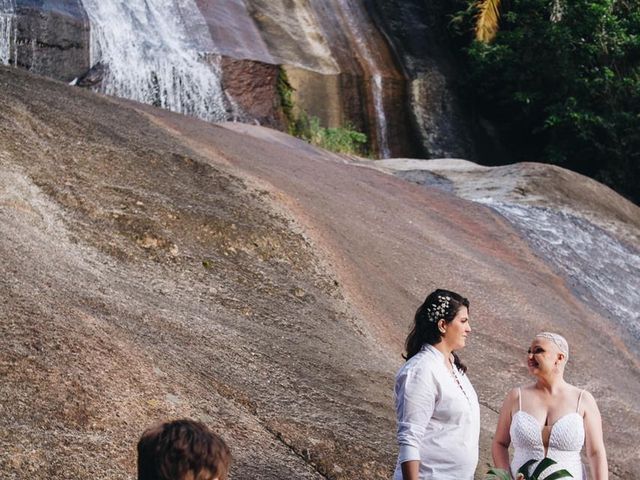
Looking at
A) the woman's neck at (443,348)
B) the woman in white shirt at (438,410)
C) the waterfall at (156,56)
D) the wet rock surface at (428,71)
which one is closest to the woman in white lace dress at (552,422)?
the woman in white shirt at (438,410)

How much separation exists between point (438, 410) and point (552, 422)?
2.23 ft

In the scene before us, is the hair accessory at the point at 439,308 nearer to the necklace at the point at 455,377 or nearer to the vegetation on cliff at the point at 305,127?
the necklace at the point at 455,377

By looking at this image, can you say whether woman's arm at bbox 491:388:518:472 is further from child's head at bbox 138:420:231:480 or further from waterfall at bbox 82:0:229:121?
waterfall at bbox 82:0:229:121

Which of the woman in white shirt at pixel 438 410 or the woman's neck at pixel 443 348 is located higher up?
the woman's neck at pixel 443 348

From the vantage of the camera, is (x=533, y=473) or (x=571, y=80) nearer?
(x=533, y=473)

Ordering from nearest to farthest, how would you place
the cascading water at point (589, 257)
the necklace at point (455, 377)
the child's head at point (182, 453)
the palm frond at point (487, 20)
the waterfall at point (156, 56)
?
the child's head at point (182, 453) → the necklace at point (455, 377) → the cascading water at point (589, 257) → the waterfall at point (156, 56) → the palm frond at point (487, 20)

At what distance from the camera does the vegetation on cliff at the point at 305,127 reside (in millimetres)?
21594

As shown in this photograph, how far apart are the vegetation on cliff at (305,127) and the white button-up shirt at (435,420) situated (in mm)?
16962

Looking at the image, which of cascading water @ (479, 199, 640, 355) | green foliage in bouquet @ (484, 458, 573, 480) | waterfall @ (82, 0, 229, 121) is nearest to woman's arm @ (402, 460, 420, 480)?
green foliage in bouquet @ (484, 458, 573, 480)

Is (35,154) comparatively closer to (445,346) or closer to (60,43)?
(445,346)

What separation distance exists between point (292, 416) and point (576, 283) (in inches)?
337

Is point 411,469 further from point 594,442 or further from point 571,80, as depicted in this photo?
point 571,80

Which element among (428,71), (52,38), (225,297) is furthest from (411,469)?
(428,71)

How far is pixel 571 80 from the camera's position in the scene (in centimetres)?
2447
